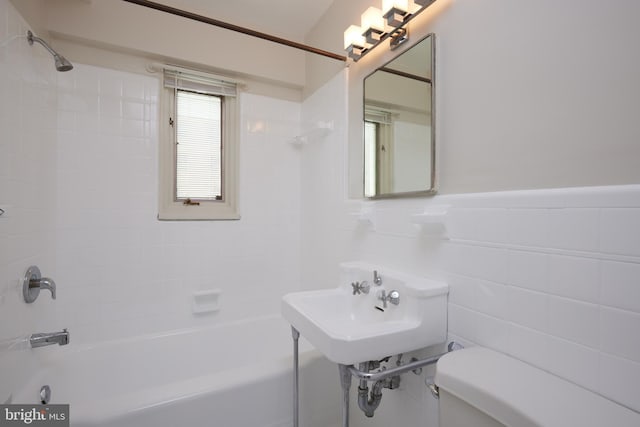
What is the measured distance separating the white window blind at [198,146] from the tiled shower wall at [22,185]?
70 cm

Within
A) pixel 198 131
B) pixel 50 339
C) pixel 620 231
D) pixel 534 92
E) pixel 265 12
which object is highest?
pixel 265 12

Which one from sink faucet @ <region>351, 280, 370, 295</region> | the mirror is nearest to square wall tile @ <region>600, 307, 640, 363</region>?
the mirror

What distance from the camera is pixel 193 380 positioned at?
137cm

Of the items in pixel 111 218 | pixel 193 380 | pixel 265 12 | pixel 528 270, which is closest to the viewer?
pixel 528 270

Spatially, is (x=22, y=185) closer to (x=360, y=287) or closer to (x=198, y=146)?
(x=198, y=146)

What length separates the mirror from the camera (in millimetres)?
1294

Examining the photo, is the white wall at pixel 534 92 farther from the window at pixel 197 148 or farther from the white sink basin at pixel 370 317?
the window at pixel 197 148

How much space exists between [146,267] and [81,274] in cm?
35

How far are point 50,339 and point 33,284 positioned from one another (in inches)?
11.9

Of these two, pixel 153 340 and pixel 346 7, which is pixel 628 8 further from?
pixel 153 340

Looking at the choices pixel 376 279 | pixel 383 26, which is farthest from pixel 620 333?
pixel 383 26

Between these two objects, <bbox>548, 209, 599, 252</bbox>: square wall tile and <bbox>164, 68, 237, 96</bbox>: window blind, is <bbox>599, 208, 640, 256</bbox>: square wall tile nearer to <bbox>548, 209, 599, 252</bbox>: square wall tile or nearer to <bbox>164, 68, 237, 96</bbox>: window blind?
<bbox>548, 209, 599, 252</bbox>: square wall tile

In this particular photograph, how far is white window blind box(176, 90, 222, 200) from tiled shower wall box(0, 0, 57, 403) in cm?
70

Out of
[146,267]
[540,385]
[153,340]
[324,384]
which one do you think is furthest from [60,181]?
[540,385]
